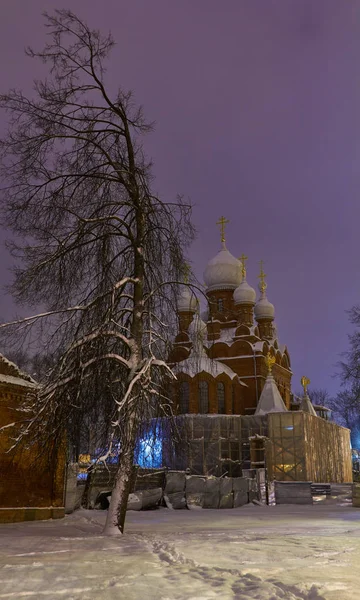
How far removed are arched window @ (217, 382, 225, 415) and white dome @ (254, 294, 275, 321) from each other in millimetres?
8303

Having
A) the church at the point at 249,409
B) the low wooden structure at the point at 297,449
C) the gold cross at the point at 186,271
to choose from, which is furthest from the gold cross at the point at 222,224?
the gold cross at the point at 186,271

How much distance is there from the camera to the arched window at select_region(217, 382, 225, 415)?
3500 cm

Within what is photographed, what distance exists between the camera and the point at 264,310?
4159 cm

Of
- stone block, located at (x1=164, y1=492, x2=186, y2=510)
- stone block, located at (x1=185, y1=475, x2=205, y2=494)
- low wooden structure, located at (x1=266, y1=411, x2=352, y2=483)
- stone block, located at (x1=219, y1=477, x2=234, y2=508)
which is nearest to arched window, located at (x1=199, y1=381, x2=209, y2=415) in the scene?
low wooden structure, located at (x1=266, y1=411, x2=352, y2=483)

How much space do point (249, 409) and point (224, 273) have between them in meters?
10.7

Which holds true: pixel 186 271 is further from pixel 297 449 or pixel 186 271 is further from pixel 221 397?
pixel 221 397

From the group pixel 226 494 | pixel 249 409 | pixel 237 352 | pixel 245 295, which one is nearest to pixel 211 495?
pixel 226 494

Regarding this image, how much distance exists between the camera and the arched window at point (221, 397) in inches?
1378

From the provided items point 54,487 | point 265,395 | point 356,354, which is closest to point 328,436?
point 265,395

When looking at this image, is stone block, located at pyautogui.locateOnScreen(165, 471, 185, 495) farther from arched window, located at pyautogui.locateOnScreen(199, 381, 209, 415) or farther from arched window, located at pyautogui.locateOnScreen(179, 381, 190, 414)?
arched window, located at pyautogui.locateOnScreen(199, 381, 209, 415)

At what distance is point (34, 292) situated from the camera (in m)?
9.48

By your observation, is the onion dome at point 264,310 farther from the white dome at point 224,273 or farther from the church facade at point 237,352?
the white dome at point 224,273

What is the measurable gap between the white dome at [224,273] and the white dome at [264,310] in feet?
7.69

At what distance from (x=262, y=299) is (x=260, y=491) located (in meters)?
21.4
